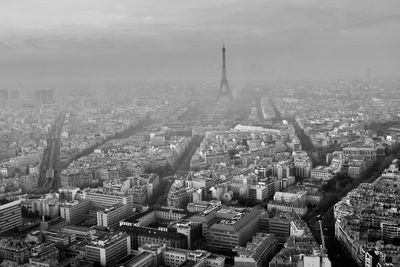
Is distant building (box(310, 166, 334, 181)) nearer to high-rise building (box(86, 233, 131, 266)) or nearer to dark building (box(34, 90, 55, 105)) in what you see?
high-rise building (box(86, 233, 131, 266))

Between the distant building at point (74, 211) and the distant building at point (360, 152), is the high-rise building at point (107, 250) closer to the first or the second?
the distant building at point (74, 211)

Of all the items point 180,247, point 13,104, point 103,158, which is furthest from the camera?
point 13,104

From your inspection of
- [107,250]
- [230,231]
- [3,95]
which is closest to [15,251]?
[107,250]

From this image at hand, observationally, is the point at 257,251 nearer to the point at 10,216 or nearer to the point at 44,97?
the point at 10,216

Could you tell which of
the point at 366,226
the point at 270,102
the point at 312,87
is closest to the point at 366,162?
the point at 366,226

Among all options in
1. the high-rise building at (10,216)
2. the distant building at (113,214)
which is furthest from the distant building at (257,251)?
the high-rise building at (10,216)

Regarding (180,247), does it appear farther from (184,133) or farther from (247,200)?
(184,133)

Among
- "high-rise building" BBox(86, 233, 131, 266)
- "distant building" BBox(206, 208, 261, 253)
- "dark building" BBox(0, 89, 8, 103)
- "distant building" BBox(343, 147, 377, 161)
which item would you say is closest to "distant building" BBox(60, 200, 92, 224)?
"high-rise building" BBox(86, 233, 131, 266)

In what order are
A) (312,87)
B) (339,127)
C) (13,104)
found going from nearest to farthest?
(339,127) → (13,104) → (312,87)
